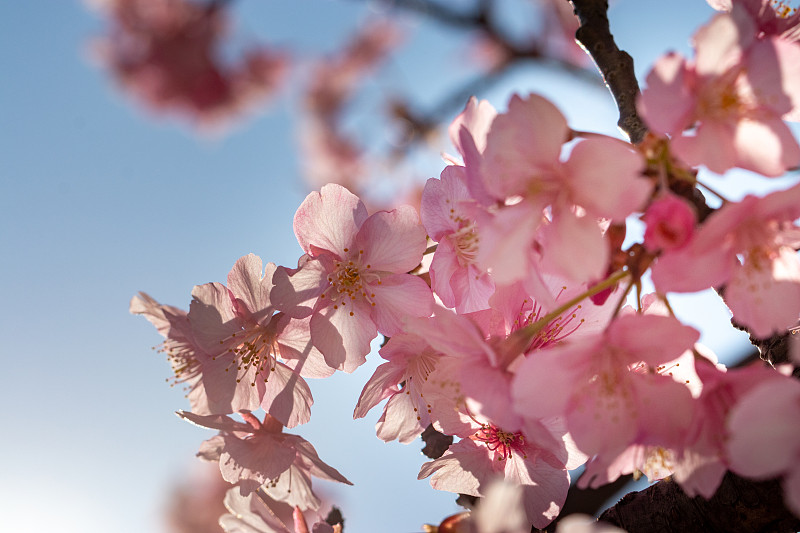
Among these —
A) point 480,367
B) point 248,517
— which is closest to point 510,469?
point 480,367

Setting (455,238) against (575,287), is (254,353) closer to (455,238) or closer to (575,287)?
(455,238)

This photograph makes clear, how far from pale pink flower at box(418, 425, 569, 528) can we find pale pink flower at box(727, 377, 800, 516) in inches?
18.3

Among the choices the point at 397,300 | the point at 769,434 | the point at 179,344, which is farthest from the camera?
the point at 179,344

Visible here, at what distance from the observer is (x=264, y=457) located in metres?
1.06

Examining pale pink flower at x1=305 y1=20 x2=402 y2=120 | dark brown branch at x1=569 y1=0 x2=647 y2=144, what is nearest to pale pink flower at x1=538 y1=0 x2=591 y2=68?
pale pink flower at x1=305 y1=20 x2=402 y2=120

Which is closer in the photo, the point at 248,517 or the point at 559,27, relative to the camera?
the point at 248,517

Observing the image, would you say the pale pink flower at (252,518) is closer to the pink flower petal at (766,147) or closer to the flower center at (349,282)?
the flower center at (349,282)

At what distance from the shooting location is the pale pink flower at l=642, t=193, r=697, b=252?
0.56 meters

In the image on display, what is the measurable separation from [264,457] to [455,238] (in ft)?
1.88

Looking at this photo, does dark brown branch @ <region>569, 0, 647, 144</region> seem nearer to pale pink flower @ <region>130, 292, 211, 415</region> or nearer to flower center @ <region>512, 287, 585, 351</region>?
flower center @ <region>512, 287, 585, 351</region>

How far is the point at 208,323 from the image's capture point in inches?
38.9

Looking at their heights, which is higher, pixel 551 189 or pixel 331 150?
pixel 331 150

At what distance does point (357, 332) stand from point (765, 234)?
0.63 m

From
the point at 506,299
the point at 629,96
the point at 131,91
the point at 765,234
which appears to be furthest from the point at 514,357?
the point at 131,91
